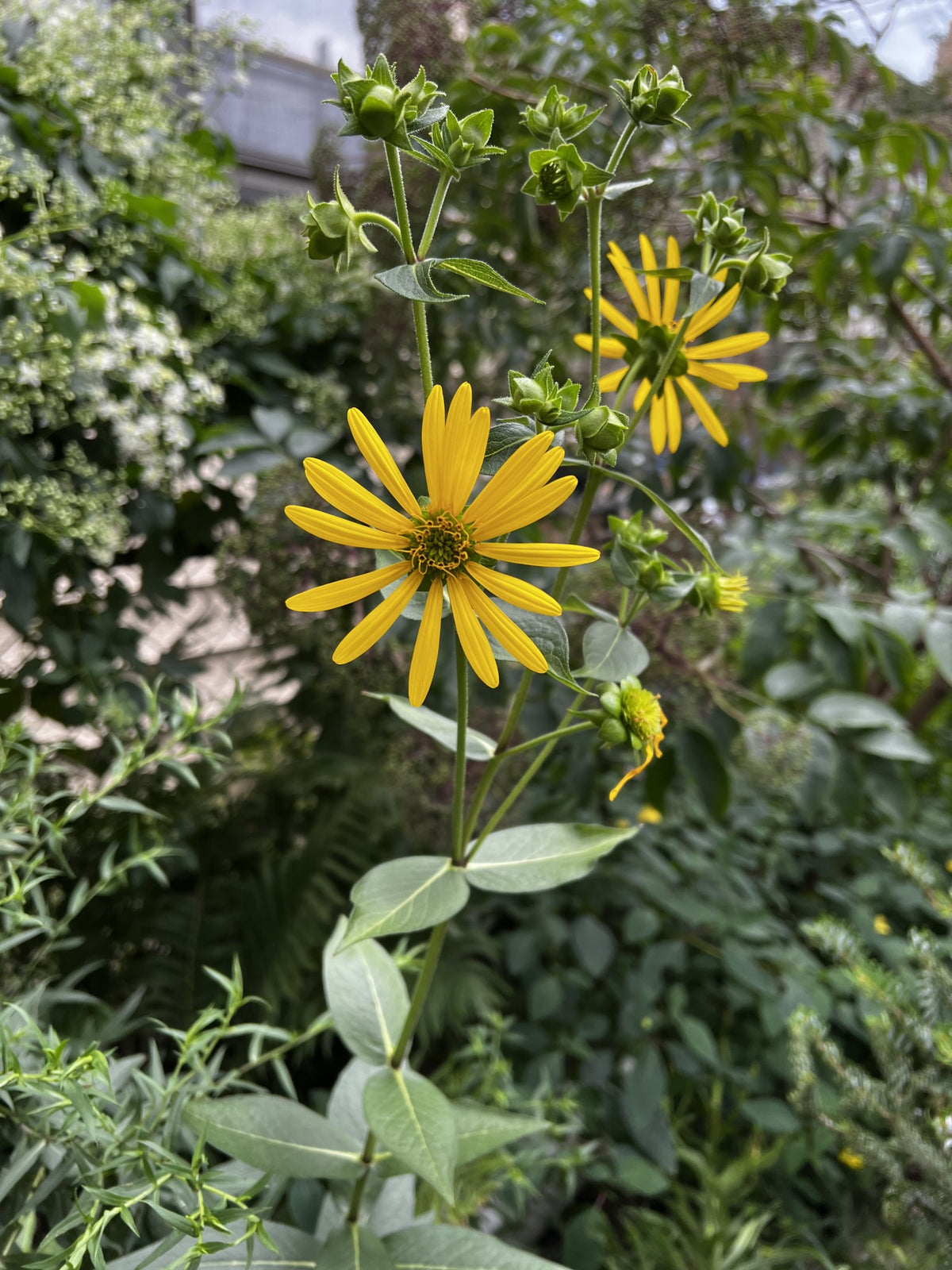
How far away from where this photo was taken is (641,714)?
371 mm

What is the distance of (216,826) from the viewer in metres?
1.12

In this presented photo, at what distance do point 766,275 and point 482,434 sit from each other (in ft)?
0.60

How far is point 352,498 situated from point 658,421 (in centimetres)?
20

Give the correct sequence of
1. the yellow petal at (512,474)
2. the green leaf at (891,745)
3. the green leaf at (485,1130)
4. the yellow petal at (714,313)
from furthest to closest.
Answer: the green leaf at (891,745) < the green leaf at (485,1130) < the yellow petal at (714,313) < the yellow petal at (512,474)

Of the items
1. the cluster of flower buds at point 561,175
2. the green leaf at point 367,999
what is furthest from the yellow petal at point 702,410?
the green leaf at point 367,999

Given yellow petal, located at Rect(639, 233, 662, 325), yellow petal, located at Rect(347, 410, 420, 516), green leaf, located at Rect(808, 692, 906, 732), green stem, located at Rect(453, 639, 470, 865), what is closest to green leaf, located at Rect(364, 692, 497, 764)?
green stem, located at Rect(453, 639, 470, 865)

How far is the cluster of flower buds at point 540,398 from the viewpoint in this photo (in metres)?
0.32

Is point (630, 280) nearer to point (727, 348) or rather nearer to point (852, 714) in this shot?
point (727, 348)

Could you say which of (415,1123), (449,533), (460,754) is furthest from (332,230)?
(415,1123)

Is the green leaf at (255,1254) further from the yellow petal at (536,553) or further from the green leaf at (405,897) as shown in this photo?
the yellow petal at (536,553)

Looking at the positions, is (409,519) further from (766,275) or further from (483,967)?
(483,967)

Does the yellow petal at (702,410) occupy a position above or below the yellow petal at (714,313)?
below

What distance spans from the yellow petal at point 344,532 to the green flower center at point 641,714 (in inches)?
5.3

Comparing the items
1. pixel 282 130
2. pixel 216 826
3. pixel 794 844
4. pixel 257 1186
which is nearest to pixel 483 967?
pixel 216 826
